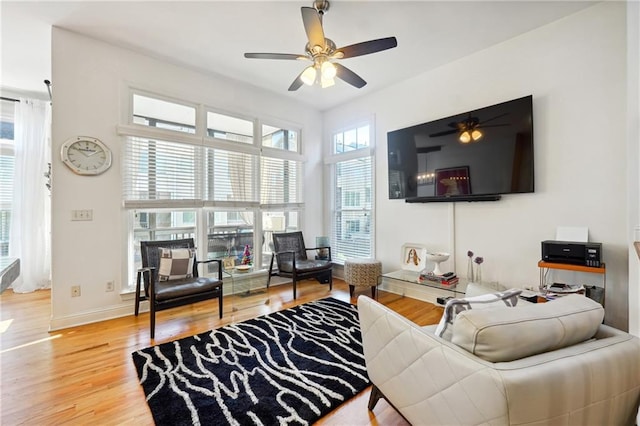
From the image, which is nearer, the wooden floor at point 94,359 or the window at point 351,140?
the wooden floor at point 94,359

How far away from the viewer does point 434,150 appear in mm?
3449

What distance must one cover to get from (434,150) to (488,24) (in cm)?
132

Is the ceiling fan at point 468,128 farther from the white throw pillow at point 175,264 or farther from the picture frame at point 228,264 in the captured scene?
the white throw pillow at point 175,264

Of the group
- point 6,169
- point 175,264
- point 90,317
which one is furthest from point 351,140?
point 6,169

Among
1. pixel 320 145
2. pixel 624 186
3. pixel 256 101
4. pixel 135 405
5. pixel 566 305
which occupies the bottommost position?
pixel 135 405

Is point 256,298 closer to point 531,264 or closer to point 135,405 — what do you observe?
point 135,405

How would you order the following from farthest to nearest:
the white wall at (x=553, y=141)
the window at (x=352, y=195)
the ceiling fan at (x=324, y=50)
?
the window at (x=352, y=195) < the white wall at (x=553, y=141) < the ceiling fan at (x=324, y=50)

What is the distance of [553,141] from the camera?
2713 millimetres

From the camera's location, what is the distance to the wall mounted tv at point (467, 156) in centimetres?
283

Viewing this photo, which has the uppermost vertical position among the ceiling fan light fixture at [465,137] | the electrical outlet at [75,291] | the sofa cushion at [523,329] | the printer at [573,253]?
the ceiling fan light fixture at [465,137]

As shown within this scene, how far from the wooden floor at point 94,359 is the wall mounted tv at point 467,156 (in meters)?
1.46

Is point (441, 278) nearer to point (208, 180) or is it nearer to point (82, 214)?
point (208, 180)

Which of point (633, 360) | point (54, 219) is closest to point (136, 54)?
point (54, 219)

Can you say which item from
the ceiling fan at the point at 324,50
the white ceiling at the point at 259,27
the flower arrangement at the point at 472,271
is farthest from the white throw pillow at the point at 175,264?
the flower arrangement at the point at 472,271
